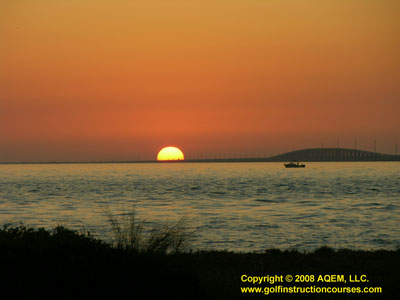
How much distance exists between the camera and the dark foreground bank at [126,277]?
406 inches

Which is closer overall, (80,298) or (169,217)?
(80,298)

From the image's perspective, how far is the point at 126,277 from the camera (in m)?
10.7

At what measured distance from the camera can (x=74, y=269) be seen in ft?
34.8

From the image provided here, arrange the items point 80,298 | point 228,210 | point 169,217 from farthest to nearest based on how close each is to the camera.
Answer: point 228,210
point 169,217
point 80,298

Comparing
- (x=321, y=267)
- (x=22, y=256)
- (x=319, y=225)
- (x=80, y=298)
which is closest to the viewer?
(x=80, y=298)

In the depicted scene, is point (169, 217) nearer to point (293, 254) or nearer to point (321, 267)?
point (293, 254)

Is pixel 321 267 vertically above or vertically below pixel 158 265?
below

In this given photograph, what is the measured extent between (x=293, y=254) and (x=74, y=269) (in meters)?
10.4

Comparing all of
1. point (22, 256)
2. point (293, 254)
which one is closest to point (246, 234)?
point (293, 254)

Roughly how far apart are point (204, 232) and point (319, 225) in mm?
8105

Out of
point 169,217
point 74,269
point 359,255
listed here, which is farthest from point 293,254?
point 169,217

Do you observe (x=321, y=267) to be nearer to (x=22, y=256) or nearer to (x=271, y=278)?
(x=271, y=278)

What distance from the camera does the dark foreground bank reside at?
33.8ft

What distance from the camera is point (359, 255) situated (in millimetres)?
18938
